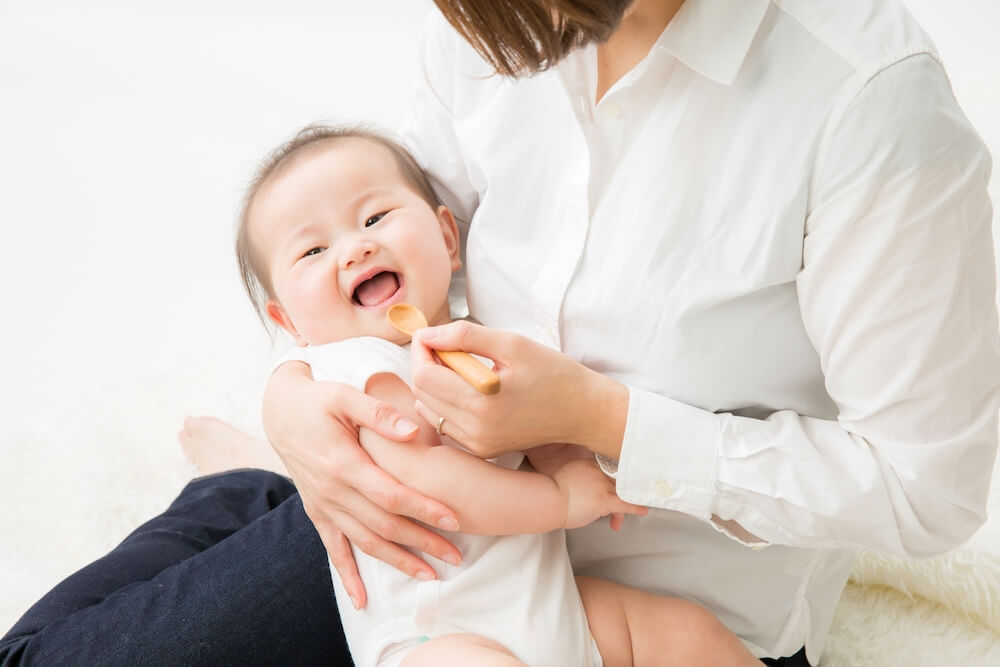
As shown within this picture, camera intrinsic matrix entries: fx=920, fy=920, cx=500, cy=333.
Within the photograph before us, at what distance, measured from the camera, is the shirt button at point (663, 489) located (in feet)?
3.14

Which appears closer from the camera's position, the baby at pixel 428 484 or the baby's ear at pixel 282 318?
the baby at pixel 428 484

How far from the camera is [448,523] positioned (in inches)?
38.1

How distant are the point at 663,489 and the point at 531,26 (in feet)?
1.58

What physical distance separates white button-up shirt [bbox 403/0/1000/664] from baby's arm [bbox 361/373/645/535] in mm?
65

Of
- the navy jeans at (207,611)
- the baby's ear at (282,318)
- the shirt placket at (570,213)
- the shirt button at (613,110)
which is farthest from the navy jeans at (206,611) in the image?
the shirt button at (613,110)

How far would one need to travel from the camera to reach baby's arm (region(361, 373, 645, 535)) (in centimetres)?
98

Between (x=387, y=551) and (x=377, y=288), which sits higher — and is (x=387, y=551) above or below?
below

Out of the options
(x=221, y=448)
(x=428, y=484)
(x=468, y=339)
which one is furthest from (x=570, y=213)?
(x=221, y=448)

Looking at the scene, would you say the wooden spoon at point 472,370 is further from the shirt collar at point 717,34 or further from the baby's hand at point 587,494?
the shirt collar at point 717,34

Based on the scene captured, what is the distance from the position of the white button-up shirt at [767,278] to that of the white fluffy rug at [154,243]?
50cm

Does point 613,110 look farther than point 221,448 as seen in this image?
No

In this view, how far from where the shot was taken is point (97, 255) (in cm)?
238

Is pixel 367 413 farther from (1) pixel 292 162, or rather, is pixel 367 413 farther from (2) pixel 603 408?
(1) pixel 292 162

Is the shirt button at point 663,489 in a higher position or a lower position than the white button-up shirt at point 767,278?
lower
